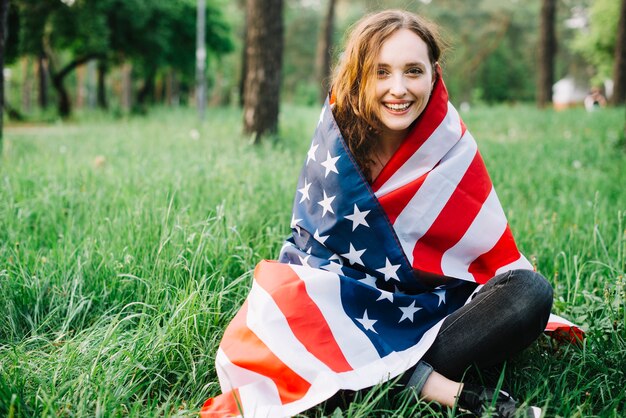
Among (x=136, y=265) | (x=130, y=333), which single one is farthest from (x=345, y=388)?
(x=136, y=265)

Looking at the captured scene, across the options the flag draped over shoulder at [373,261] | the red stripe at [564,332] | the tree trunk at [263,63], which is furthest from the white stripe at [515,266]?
the tree trunk at [263,63]

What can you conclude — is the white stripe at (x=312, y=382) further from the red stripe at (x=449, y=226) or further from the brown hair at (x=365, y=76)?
the brown hair at (x=365, y=76)

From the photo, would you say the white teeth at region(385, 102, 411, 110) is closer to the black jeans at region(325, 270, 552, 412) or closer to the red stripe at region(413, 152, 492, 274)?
the red stripe at region(413, 152, 492, 274)

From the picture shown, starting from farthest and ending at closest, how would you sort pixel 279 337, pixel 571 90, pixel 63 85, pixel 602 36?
pixel 571 90 → pixel 602 36 → pixel 63 85 → pixel 279 337

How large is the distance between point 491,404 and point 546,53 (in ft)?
45.6

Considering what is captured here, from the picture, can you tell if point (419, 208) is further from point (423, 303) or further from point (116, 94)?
point (116, 94)

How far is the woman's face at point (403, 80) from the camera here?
205cm

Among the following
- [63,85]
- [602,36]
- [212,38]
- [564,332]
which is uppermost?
[602,36]

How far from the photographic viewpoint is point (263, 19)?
6453mm

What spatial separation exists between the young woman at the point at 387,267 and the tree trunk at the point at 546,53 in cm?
1283

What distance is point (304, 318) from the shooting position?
1.85 m

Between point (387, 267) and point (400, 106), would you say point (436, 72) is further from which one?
point (387, 267)

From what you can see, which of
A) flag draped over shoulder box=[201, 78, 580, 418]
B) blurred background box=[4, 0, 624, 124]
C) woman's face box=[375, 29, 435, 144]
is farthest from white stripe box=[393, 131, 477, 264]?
blurred background box=[4, 0, 624, 124]

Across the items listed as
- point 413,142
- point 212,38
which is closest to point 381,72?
point 413,142
